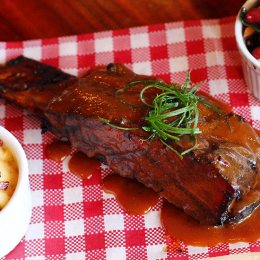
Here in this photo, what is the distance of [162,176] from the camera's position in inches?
139

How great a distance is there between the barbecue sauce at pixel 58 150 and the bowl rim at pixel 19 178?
2.22ft

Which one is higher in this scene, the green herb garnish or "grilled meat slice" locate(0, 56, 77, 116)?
the green herb garnish

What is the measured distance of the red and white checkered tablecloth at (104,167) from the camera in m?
3.61

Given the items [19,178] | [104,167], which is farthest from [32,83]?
[19,178]

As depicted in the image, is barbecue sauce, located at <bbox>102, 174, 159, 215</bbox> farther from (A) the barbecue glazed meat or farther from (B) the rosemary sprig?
(B) the rosemary sprig

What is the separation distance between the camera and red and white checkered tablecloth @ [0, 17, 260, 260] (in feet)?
11.8

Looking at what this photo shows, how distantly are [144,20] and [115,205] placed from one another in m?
2.40

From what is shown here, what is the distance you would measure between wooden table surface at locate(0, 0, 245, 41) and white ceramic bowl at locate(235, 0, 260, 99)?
0.92 meters

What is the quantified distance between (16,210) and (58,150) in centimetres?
95

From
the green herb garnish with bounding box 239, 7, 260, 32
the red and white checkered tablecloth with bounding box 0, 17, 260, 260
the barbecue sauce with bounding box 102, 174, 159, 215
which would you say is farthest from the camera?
the green herb garnish with bounding box 239, 7, 260, 32

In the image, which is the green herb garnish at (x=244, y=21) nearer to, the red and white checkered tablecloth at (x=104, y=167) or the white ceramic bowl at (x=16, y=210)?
the red and white checkered tablecloth at (x=104, y=167)

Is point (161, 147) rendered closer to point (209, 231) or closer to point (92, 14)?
point (209, 231)

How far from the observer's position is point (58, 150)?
414 cm

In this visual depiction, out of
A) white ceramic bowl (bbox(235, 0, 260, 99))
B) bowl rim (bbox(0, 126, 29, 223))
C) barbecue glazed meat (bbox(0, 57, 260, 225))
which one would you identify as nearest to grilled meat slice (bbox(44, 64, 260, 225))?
barbecue glazed meat (bbox(0, 57, 260, 225))
